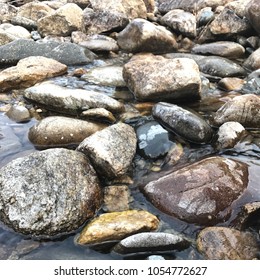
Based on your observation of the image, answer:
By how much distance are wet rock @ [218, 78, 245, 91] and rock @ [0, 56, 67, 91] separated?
9.55 ft

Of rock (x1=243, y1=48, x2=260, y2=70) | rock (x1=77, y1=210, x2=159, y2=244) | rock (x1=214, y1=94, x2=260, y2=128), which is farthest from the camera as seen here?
rock (x1=243, y1=48, x2=260, y2=70)

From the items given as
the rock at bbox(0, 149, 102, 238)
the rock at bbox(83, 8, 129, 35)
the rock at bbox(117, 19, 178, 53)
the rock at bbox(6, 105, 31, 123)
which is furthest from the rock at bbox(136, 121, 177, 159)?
the rock at bbox(83, 8, 129, 35)

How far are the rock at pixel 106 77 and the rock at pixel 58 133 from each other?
183 centimetres

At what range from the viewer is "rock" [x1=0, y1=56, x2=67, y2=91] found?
19.3 ft

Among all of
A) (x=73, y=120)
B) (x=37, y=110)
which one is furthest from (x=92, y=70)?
(x=73, y=120)

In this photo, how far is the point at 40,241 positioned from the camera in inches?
116

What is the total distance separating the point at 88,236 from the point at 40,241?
1.34 feet

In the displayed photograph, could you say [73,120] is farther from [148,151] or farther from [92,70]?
[92,70]

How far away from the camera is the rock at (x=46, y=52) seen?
7.08 m

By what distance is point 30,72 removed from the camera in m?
6.10

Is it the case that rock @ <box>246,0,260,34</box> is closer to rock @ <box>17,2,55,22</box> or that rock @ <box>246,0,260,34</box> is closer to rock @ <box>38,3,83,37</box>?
rock @ <box>38,3,83,37</box>

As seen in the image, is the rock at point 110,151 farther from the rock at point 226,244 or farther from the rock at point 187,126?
the rock at point 226,244
